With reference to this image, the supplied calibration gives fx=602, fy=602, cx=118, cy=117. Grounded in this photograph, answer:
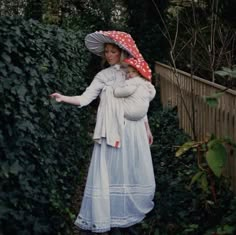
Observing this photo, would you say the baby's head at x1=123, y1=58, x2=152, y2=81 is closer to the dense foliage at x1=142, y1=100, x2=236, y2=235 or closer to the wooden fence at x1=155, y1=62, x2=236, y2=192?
the wooden fence at x1=155, y1=62, x2=236, y2=192

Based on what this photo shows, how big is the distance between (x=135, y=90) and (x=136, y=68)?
0.20m

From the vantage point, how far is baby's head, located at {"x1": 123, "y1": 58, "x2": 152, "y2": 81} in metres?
5.54

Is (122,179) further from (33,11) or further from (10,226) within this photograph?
(33,11)

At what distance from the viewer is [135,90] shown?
557 cm

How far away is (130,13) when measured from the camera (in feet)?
53.7

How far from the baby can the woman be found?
79 millimetres

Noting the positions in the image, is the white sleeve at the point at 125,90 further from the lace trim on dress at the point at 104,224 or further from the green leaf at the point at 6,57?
the green leaf at the point at 6,57

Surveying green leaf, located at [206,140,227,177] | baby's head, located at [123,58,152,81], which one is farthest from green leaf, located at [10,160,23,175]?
baby's head, located at [123,58,152,81]

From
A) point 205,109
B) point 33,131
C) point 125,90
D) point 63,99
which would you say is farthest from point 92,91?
point 205,109

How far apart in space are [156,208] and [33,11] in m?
14.1

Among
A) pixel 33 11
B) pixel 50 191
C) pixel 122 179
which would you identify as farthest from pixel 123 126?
pixel 33 11

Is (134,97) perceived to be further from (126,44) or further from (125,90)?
(126,44)

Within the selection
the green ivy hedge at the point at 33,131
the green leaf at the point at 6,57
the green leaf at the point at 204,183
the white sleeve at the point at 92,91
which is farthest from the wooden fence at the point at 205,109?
the green leaf at the point at 6,57

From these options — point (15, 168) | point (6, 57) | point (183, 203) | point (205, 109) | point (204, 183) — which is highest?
point (6, 57)
